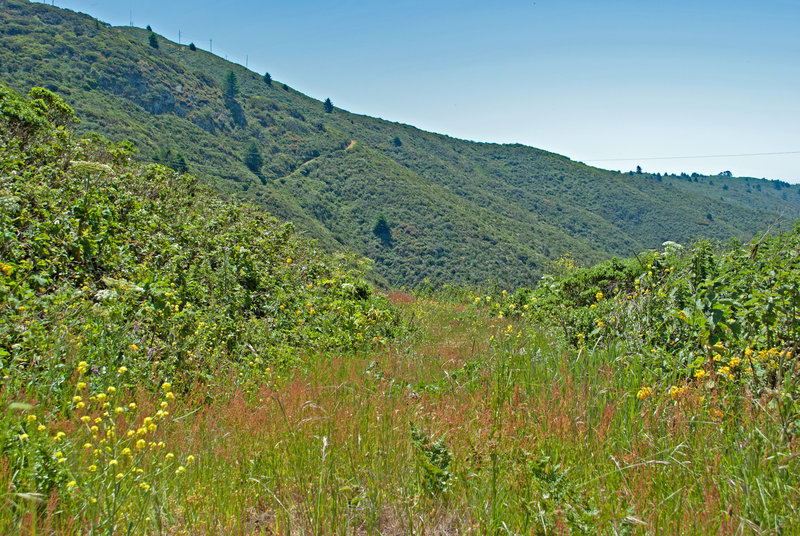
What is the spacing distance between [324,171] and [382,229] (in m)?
20.0

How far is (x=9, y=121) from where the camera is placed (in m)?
7.49

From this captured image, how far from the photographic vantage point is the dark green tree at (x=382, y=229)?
185ft

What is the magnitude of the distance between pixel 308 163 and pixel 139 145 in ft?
113

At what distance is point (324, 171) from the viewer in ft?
234

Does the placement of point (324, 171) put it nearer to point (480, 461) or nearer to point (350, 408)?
Answer: point (350, 408)

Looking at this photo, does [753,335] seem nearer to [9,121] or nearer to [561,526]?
[561,526]

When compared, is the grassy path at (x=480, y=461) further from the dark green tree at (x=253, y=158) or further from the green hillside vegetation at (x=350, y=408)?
the dark green tree at (x=253, y=158)

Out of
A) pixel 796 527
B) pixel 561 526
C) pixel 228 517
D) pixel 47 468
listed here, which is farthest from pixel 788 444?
pixel 47 468

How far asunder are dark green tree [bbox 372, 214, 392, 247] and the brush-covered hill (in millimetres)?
174

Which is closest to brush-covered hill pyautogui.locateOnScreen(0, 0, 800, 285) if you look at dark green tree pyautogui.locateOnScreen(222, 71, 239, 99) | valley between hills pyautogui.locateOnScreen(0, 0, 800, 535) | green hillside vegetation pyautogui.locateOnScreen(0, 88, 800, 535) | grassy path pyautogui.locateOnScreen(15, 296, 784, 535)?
dark green tree pyautogui.locateOnScreen(222, 71, 239, 99)

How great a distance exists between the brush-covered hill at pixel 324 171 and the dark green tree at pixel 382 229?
0.57ft

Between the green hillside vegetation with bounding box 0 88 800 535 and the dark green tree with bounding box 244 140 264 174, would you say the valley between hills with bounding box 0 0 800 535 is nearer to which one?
the green hillside vegetation with bounding box 0 88 800 535

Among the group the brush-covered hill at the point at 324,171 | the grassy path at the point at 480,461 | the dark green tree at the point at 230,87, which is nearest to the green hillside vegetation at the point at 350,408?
the grassy path at the point at 480,461

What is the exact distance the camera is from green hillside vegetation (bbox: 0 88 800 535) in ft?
5.93
